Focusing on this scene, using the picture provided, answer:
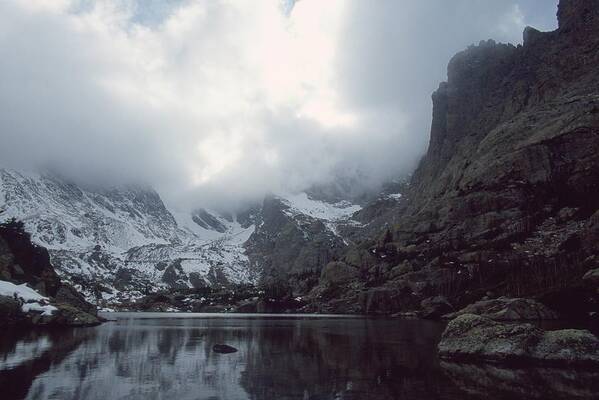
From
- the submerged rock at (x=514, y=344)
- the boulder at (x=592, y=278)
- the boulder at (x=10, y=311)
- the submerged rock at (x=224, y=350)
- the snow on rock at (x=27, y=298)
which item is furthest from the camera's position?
the boulder at (x=592, y=278)

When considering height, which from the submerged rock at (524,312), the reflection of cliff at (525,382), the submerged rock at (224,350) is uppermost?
the submerged rock at (524,312)

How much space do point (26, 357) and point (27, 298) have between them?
46260 millimetres

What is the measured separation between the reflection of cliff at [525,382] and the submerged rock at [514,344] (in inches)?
109

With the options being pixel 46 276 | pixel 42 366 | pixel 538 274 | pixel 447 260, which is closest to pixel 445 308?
pixel 538 274

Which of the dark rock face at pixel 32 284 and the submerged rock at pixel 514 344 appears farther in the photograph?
the dark rock face at pixel 32 284

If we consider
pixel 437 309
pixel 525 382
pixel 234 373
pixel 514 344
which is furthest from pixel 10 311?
pixel 437 309

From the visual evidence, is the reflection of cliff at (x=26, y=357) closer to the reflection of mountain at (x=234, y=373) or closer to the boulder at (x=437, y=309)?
the reflection of mountain at (x=234, y=373)

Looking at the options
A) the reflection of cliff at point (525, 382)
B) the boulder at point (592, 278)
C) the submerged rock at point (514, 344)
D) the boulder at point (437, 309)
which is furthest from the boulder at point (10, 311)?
the boulder at point (437, 309)

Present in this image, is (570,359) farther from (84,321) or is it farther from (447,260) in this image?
(447,260)

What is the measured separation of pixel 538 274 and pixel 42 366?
137127 mm

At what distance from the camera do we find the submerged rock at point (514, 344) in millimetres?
38438

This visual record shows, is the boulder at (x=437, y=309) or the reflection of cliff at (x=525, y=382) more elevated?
the boulder at (x=437, y=309)

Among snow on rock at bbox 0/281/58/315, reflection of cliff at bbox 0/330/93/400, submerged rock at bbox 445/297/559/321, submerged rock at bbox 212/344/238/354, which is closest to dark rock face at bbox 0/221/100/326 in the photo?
snow on rock at bbox 0/281/58/315

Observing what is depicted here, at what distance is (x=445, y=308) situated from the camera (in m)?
146
